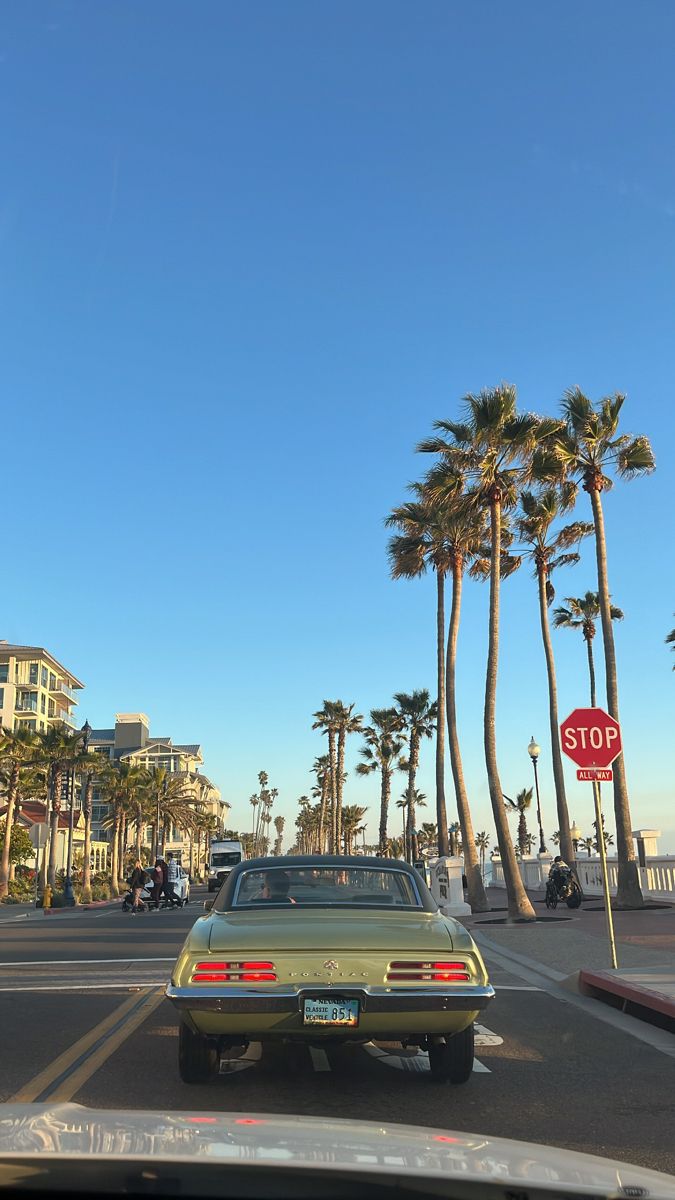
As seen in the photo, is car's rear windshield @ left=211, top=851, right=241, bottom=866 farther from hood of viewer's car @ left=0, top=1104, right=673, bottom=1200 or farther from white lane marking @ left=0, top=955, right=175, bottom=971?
hood of viewer's car @ left=0, top=1104, right=673, bottom=1200

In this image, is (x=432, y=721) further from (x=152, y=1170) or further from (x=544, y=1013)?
(x=152, y=1170)

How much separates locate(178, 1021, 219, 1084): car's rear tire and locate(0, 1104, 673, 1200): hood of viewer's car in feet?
11.9

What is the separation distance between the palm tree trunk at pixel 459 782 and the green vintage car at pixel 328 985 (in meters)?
21.2

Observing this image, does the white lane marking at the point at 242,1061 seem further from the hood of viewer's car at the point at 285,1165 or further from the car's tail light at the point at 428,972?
the hood of viewer's car at the point at 285,1165

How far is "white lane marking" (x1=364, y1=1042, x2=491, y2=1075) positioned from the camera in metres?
7.26

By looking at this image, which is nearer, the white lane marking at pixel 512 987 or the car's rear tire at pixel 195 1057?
the car's rear tire at pixel 195 1057

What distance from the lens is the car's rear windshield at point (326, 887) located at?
7.41 meters

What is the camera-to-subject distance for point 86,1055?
7562 mm

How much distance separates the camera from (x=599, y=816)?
1215 cm

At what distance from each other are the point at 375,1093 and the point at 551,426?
2135cm

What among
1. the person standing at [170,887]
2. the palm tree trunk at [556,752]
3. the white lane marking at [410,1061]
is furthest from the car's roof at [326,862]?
the person standing at [170,887]

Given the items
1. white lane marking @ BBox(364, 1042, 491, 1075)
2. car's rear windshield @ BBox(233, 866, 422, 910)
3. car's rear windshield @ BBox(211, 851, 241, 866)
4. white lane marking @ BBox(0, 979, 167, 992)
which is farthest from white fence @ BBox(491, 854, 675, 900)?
car's rear windshield @ BBox(211, 851, 241, 866)

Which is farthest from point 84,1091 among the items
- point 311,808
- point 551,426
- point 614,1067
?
point 311,808

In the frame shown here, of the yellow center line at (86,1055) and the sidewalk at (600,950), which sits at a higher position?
the sidewalk at (600,950)
